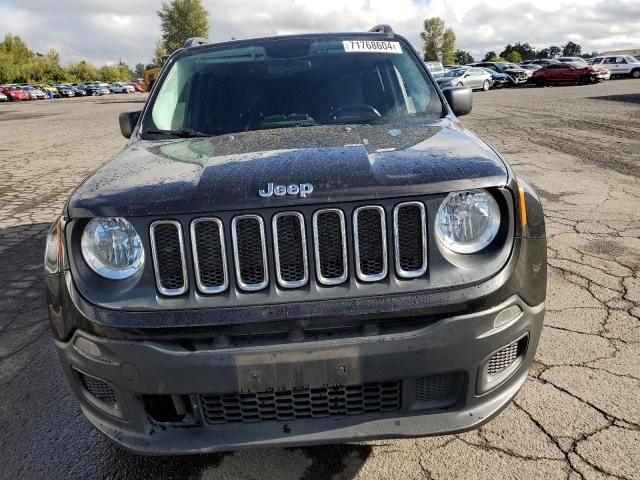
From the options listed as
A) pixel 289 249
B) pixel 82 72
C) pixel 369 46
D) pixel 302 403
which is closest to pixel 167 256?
pixel 289 249

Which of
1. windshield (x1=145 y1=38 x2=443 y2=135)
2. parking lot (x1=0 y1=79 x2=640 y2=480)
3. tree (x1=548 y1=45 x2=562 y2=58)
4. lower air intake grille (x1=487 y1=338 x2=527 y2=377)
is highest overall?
windshield (x1=145 y1=38 x2=443 y2=135)

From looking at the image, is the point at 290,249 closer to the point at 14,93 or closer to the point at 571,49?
the point at 14,93

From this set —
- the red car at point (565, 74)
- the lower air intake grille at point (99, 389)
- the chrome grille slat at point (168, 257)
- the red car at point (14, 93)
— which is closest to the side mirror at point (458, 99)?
the chrome grille slat at point (168, 257)

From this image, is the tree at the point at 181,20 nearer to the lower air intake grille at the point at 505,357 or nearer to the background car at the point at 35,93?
the background car at the point at 35,93

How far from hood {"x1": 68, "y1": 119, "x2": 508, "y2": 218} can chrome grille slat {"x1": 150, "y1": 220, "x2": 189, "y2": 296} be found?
6 cm

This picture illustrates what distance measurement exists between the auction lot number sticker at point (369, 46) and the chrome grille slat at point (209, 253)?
205 cm

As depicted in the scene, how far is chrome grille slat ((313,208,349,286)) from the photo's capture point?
1829 millimetres

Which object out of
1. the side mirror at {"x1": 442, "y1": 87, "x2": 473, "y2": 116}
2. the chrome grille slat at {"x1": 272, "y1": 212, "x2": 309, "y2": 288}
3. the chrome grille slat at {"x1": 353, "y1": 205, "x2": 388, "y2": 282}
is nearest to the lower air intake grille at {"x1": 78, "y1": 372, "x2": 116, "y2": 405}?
the chrome grille slat at {"x1": 272, "y1": 212, "x2": 309, "y2": 288}

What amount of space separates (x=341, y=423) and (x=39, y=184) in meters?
8.07

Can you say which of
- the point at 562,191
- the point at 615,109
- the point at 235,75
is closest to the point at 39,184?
the point at 235,75

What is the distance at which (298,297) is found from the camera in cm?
183

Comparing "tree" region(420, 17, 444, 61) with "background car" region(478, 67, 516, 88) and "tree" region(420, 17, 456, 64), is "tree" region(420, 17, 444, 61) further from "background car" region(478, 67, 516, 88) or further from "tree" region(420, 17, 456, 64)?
"background car" region(478, 67, 516, 88)

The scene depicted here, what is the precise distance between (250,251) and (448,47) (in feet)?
299

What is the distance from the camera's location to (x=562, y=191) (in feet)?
21.6
